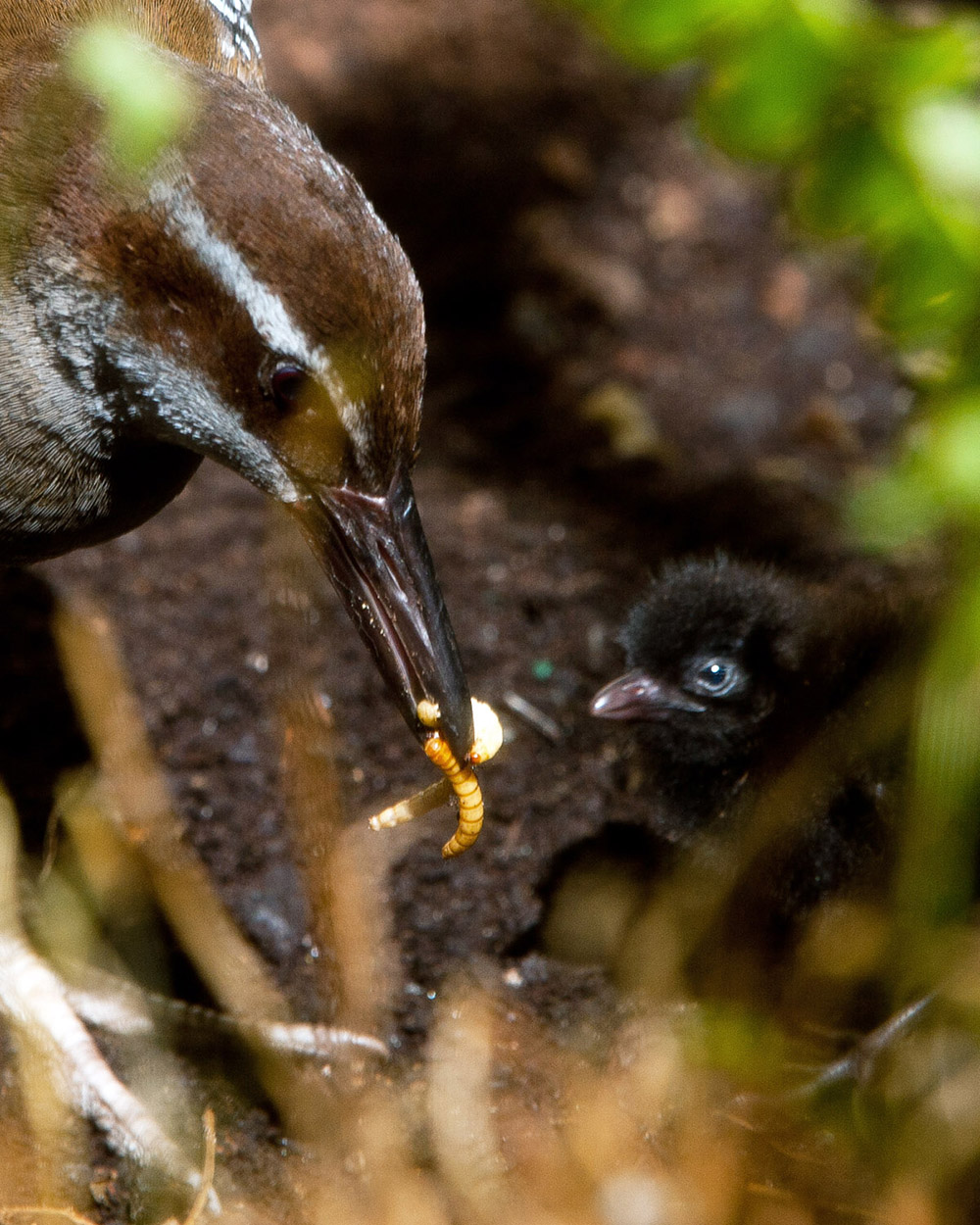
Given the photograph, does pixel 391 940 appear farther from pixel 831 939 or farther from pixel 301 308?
pixel 301 308

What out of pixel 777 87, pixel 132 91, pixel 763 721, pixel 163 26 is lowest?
pixel 763 721

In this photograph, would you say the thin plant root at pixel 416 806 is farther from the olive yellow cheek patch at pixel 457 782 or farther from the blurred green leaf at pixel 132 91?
the blurred green leaf at pixel 132 91

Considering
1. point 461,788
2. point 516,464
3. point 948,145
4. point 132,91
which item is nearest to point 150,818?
point 461,788

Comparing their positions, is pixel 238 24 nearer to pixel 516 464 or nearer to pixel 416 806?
pixel 516 464

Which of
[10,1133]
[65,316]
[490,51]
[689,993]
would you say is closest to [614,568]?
[689,993]

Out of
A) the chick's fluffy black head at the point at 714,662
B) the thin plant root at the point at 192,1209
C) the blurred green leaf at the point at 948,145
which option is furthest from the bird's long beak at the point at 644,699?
the blurred green leaf at the point at 948,145

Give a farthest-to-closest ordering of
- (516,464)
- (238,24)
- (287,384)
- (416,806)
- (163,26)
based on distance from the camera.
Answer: (516,464) → (238,24) → (163,26) → (416,806) → (287,384)
